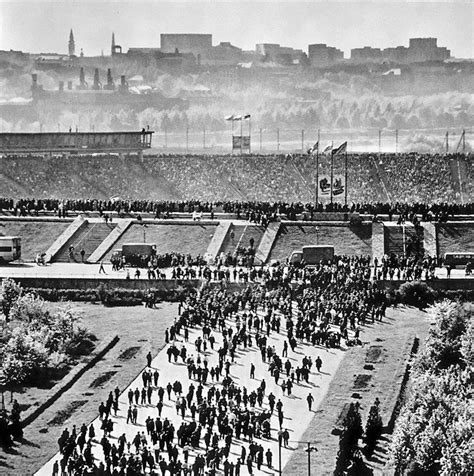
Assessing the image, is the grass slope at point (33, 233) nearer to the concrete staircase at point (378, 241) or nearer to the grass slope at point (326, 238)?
the grass slope at point (326, 238)

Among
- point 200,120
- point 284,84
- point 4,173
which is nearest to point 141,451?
point 4,173

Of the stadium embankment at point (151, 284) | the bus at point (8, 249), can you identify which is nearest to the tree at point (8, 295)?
the stadium embankment at point (151, 284)

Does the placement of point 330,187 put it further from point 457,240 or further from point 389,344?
point 389,344

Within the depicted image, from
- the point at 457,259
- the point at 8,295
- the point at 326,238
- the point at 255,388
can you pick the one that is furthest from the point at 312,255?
the point at 255,388

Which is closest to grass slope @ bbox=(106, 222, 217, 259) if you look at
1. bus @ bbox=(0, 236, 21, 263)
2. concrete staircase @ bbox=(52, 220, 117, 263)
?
concrete staircase @ bbox=(52, 220, 117, 263)

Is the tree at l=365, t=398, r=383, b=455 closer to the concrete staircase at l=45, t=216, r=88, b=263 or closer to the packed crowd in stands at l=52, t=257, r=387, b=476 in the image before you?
the packed crowd in stands at l=52, t=257, r=387, b=476

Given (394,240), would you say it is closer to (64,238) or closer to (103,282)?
(103,282)
